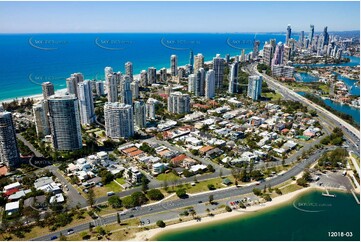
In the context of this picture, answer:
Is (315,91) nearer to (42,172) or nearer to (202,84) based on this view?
(202,84)

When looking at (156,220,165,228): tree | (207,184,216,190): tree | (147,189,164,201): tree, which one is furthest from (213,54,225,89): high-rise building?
(156,220,165,228): tree

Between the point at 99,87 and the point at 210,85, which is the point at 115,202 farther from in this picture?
the point at 99,87

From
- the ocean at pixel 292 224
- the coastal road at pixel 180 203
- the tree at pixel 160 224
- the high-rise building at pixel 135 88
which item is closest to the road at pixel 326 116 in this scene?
the ocean at pixel 292 224

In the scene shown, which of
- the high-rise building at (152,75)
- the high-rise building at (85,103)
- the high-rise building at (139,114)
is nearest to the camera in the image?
the high-rise building at (139,114)

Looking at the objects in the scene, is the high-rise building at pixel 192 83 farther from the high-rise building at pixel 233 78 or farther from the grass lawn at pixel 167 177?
the grass lawn at pixel 167 177

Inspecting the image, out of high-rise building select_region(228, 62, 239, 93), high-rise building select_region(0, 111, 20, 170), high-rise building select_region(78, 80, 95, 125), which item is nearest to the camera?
high-rise building select_region(0, 111, 20, 170)

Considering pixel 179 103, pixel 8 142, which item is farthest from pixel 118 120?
pixel 179 103

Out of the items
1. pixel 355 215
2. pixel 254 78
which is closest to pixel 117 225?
pixel 355 215

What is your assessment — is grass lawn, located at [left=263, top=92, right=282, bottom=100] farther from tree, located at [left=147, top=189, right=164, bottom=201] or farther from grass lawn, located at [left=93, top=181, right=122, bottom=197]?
grass lawn, located at [left=93, top=181, right=122, bottom=197]
